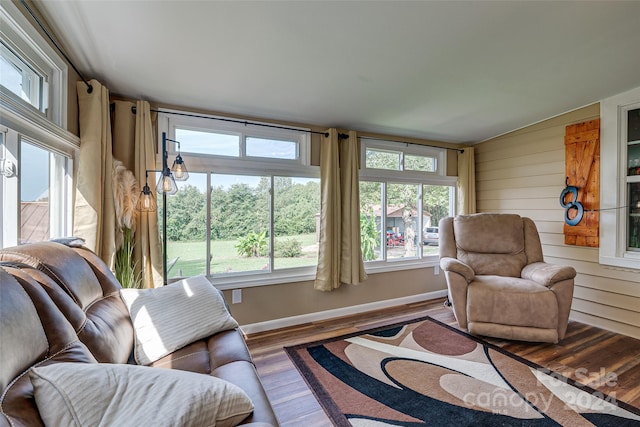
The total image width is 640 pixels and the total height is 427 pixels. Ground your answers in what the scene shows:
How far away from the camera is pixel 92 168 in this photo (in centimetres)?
190

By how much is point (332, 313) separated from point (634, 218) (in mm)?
3149

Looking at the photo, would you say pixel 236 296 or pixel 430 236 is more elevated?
pixel 430 236

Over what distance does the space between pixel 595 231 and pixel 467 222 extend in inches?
47.9

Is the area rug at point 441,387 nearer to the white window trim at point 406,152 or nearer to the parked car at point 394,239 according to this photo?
the parked car at point 394,239

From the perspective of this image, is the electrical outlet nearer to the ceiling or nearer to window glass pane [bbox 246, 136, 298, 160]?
window glass pane [bbox 246, 136, 298, 160]

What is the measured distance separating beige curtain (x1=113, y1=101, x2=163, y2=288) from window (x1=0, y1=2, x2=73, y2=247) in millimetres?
402

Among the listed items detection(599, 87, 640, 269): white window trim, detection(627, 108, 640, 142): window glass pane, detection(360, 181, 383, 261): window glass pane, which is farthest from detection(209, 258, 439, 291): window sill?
detection(627, 108, 640, 142): window glass pane

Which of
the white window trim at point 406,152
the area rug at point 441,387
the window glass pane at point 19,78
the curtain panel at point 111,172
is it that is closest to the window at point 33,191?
the curtain panel at point 111,172

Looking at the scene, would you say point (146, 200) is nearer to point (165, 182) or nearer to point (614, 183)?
point (165, 182)

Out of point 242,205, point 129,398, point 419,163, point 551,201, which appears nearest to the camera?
point 129,398

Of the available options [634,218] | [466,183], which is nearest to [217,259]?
[466,183]

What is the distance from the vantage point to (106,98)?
2.02 metres

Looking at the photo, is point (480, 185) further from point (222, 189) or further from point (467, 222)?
point (222, 189)

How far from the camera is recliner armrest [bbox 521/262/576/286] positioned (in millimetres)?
2436
